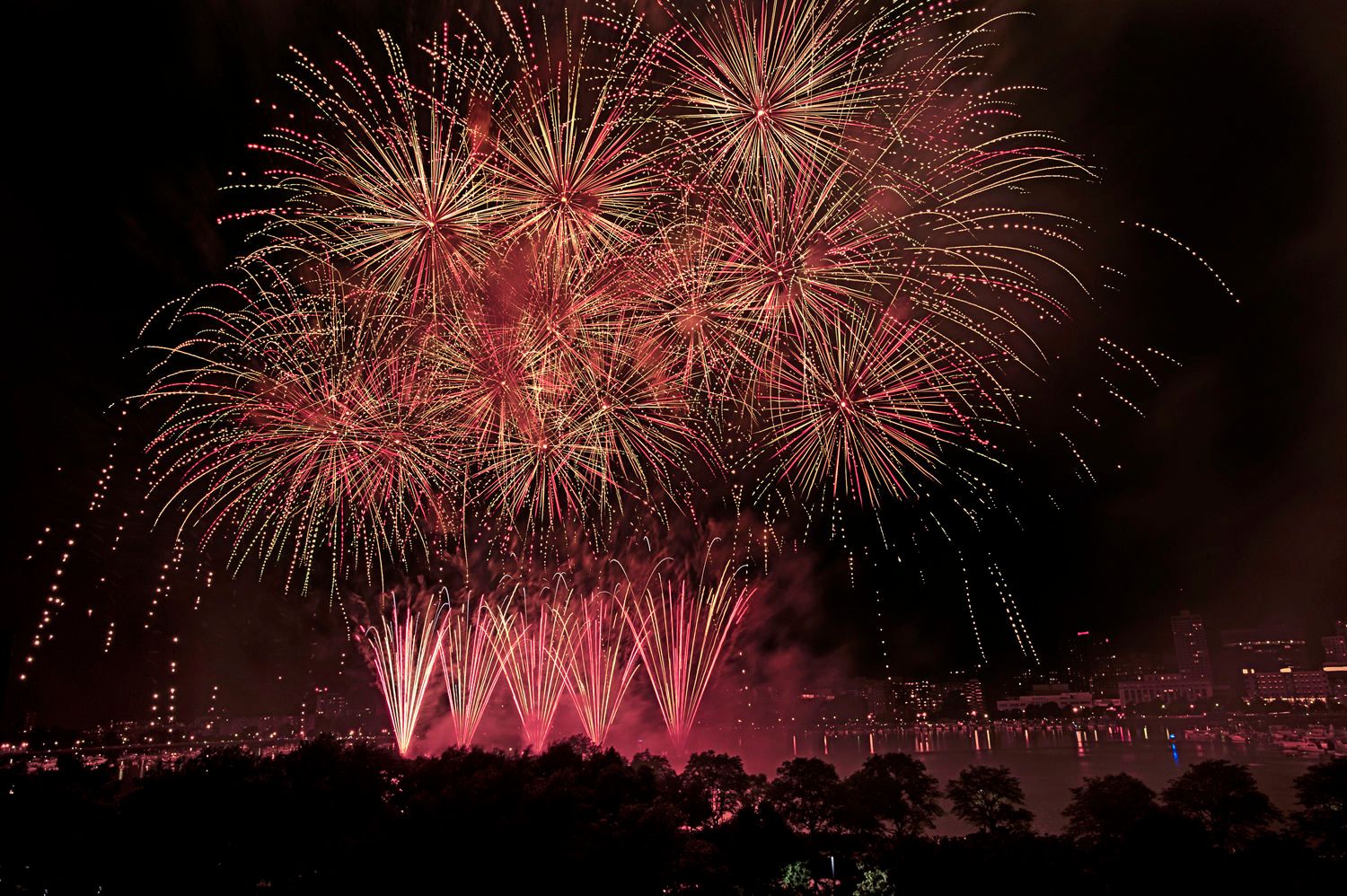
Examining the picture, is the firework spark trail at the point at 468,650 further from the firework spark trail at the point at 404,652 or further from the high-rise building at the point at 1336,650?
the high-rise building at the point at 1336,650

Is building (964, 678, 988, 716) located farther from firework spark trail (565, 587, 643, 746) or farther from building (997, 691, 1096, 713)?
firework spark trail (565, 587, 643, 746)

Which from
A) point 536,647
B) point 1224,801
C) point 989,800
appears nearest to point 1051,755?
point 989,800

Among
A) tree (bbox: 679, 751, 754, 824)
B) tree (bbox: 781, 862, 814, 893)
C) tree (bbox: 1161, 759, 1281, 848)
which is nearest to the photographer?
tree (bbox: 781, 862, 814, 893)

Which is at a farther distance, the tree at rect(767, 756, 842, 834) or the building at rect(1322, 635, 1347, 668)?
the building at rect(1322, 635, 1347, 668)

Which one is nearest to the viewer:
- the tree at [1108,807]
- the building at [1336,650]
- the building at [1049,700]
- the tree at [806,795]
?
the tree at [1108,807]

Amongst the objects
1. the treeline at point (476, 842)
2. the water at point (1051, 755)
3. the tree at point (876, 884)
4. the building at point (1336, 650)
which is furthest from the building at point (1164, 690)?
the tree at point (876, 884)

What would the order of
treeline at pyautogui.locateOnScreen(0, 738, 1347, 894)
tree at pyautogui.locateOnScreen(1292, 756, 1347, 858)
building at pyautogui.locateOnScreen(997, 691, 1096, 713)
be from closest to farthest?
1. treeline at pyautogui.locateOnScreen(0, 738, 1347, 894)
2. tree at pyautogui.locateOnScreen(1292, 756, 1347, 858)
3. building at pyautogui.locateOnScreen(997, 691, 1096, 713)

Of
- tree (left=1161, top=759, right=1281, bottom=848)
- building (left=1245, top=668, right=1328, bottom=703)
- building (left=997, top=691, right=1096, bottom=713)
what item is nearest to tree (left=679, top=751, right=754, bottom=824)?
tree (left=1161, top=759, right=1281, bottom=848)

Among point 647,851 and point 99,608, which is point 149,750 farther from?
point 647,851
